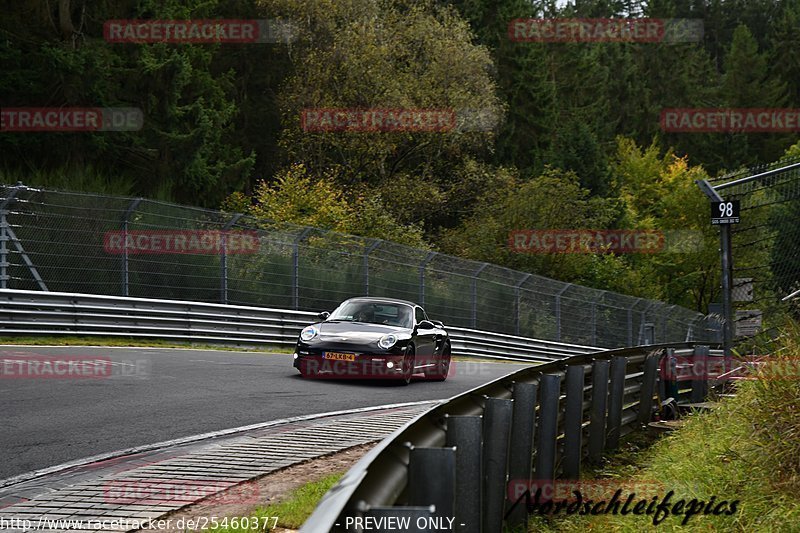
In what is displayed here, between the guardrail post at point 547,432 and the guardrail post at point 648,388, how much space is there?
3.57m

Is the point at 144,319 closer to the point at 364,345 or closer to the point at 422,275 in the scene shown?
the point at 364,345

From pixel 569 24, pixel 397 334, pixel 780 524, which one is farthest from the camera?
pixel 569 24

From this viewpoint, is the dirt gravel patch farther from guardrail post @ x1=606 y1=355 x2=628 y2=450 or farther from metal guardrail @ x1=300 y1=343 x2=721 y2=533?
guardrail post @ x1=606 y1=355 x2=628 y2=450

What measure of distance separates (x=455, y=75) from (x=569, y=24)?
118ft

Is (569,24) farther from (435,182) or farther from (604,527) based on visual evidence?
(604,527)

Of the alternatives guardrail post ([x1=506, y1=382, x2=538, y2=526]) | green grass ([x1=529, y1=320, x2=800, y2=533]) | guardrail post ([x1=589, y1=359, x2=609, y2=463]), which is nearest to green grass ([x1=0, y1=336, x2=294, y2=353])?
guardrail post ([x1=589, y1=359, x2=609, y2=463])

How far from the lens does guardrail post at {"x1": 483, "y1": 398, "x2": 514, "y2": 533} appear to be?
5.95 meters

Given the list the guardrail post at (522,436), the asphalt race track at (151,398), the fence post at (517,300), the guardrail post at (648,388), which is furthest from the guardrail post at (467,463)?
the fence post at (517,300)

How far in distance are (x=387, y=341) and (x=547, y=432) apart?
7.53 metres

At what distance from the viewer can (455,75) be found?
48.6 metres

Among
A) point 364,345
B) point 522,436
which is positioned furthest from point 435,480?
point 364,345

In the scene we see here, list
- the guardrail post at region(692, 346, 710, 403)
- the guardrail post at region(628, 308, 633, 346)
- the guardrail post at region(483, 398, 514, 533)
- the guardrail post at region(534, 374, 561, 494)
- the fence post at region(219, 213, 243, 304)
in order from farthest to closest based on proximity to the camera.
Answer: the guardrail post at region(628, 308, 633, 346), the fence post at region(219, 213, 243, 304), the guardrail post at region(692, 346, 710, 403), the guardrail post at region(534, 374, 561, 494), the guardrail post at region(483, 398, 514, 533)

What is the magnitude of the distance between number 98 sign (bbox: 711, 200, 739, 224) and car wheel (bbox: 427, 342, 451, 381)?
5.15 m

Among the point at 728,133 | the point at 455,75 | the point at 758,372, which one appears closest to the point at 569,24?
the point at 728,133
